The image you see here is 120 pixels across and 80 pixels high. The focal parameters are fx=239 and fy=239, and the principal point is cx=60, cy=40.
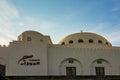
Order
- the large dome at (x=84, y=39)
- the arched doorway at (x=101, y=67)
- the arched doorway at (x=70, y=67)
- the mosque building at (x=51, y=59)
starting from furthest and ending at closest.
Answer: the large dome at (x=84, y=39), the arched doorway at (x=101, y=67), the arched doorway at (x=70, y=67), the mosque building at (x=51, y=59)

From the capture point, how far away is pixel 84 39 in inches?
1752

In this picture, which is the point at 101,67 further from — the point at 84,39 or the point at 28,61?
the point at 28,61

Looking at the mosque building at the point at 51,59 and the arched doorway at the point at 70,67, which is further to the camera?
the arched doorway at the point at 70,67

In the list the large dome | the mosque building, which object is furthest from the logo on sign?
the large dome

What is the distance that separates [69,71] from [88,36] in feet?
32.9

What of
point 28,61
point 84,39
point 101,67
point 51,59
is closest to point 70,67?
point 51,59

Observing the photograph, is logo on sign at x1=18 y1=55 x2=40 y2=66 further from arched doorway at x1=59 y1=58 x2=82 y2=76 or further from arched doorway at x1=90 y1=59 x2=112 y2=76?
arched doorway at x1=90 y1=59 x2=112 y2=76

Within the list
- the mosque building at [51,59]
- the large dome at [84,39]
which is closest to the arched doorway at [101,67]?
the mosque building at [51,59]

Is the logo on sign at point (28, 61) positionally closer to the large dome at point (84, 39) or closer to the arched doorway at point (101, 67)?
the arched doorway at point (101, 67)

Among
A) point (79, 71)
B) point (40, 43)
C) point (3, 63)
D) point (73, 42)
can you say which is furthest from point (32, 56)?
point (73, 42)

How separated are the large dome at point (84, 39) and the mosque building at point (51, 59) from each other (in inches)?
216

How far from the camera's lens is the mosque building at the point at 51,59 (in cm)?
3566

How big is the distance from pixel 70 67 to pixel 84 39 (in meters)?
8.52

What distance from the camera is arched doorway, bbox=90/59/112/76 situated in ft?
125
